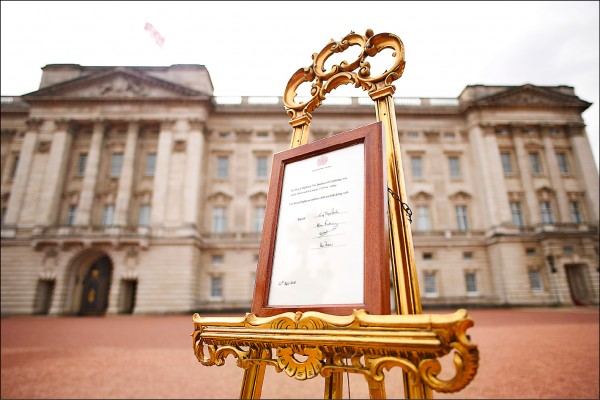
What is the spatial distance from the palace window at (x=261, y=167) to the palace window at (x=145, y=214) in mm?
9168

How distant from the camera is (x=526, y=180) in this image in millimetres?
26453

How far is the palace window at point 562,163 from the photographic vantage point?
2758 centimetres

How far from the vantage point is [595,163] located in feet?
88.6

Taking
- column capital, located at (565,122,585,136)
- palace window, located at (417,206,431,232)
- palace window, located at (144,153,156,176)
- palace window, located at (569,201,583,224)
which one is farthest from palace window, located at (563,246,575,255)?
palace window, located at (144,153,156,176)

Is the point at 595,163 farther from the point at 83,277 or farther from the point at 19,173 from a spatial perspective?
the point at 19,173

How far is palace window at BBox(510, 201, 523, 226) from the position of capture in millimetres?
25781

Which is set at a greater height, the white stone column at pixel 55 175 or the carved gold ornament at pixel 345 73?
the white stone column at pixel 55 175

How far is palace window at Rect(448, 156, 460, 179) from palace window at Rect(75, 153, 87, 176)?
3150cm

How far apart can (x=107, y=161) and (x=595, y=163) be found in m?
41.8

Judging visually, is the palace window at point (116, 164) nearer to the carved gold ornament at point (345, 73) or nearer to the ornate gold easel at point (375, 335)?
the carved gold ornament at point (345, 73)

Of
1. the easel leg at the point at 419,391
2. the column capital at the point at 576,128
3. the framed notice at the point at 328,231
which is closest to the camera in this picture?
the easel leg at the point at 419,391

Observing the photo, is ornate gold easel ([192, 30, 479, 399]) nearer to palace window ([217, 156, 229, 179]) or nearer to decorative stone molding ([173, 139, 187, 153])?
decorative stone molding ([173, 139, 187, 153])
